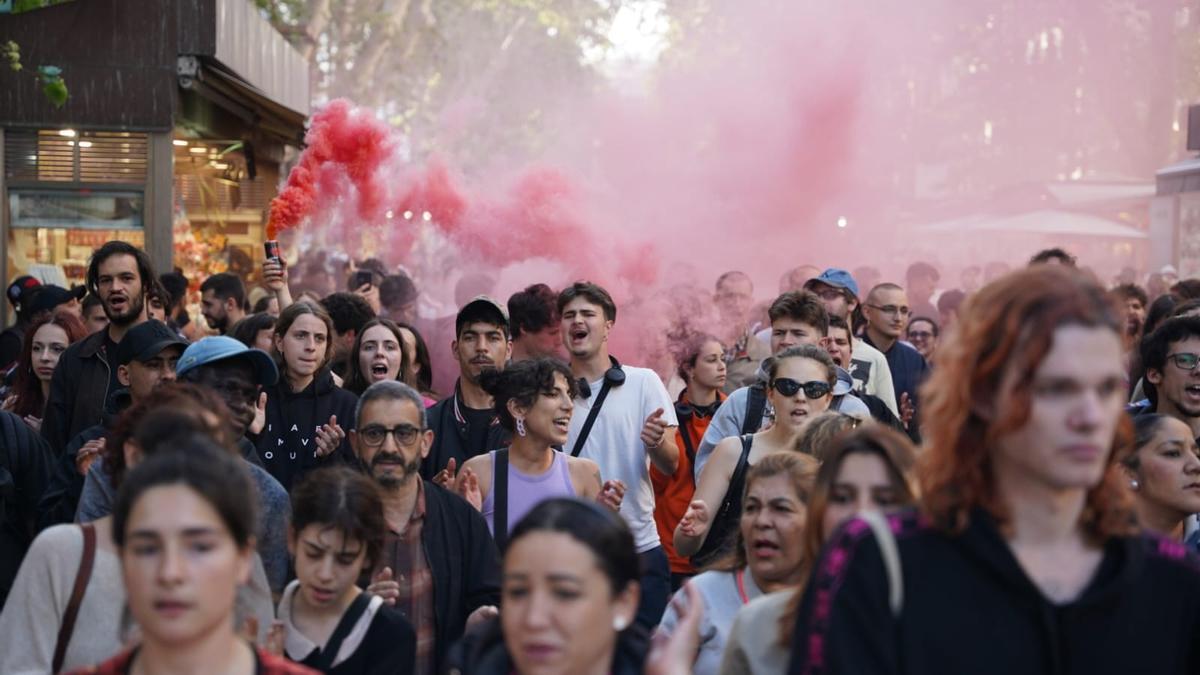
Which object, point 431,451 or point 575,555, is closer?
point 575,555

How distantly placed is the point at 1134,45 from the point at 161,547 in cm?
2771

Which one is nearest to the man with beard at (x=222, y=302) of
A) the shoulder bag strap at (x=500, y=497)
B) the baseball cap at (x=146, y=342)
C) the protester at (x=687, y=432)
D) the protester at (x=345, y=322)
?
the protester at (x=345, y=322)

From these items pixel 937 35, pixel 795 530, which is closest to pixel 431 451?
pixel 795 530

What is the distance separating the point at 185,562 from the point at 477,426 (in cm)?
420

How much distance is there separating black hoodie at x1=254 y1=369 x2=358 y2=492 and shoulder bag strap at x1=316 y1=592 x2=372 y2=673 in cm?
Answer: 233

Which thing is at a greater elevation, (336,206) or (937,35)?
(937,35)

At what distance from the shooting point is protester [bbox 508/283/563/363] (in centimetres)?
865

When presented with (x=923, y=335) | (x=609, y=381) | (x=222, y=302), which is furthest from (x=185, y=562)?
(x=923, y=335)

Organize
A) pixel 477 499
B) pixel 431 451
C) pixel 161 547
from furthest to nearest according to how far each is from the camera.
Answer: pixel 431 451
pixel 477 499
pixel 161 547

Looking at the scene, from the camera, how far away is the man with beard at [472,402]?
710cm

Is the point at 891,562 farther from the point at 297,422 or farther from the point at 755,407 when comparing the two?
the point at 297,422

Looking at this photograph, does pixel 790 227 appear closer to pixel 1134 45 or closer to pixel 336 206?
pixel 336 206

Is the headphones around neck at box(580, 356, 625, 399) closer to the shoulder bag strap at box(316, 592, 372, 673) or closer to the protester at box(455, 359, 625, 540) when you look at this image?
the protester at box(455, 359, 625, 540)

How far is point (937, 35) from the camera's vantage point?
23125 millimetres
